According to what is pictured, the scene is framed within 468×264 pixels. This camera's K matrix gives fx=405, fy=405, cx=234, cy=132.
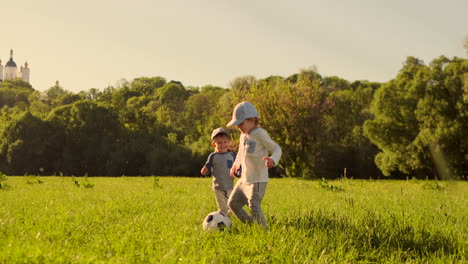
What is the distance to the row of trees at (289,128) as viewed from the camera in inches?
1474

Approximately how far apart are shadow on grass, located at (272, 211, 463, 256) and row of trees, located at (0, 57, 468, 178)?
1516 centimetres

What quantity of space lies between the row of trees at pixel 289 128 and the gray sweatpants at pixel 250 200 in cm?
1571

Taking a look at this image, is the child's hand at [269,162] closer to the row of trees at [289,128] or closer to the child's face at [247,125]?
the child's face at [247,125]

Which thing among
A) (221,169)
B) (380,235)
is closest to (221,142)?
(221,169)

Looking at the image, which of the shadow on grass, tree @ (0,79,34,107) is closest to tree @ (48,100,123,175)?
tree @ (0,79,34,107)

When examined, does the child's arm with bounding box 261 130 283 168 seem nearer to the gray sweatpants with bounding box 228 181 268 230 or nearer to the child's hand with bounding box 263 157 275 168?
the child's hand with bounding box 263 157 275 168

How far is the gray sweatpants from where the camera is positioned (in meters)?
5.81

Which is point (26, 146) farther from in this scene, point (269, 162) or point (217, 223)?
point (269, 162)

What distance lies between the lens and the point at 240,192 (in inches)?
241

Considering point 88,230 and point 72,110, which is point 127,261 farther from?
point 72,110

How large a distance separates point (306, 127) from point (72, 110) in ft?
131

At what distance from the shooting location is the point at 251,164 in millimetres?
6023

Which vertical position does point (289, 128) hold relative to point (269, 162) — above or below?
above

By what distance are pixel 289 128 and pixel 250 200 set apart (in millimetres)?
31552
